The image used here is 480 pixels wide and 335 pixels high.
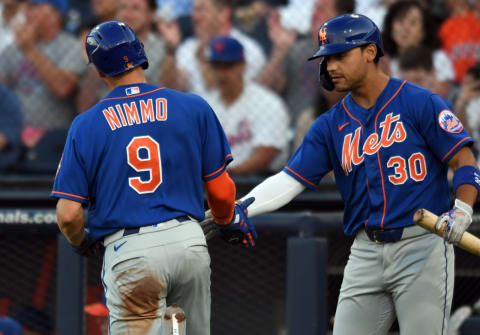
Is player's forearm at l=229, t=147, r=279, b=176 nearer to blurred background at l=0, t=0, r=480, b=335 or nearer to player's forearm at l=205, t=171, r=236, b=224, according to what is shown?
blurred background at l=0, t=0, r=480, b=335

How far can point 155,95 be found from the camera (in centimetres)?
312

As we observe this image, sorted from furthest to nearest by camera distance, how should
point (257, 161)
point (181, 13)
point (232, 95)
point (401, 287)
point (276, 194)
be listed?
point (181, 13) → point (232, 95) → point (257, 161) → point (276, 194) → point (401, 287)

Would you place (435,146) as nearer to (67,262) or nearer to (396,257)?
(396,257)

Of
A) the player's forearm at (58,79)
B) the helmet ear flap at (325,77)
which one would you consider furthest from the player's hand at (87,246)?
the player's forearm at (58,79)

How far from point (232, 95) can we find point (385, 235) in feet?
7.36

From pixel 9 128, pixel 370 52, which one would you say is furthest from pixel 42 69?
pixel 370 52

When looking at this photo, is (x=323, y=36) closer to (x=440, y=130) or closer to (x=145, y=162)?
(x=440, y=130)

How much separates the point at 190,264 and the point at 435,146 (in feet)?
3.38

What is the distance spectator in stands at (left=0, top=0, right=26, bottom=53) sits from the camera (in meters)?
5.69

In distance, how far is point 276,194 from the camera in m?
3.57

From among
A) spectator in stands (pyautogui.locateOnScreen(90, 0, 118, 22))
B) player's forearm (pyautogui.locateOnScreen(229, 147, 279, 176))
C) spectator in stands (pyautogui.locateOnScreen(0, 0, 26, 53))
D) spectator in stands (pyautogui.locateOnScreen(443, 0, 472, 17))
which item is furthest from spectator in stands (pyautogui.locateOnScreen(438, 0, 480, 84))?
spectator in stands (pyautogui.locateOnScreen(0, 0, 26, 53))

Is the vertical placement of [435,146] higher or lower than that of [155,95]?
lower

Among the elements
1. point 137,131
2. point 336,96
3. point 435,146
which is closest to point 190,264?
point 137,131

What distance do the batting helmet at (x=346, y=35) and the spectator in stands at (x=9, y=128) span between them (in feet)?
8.93
